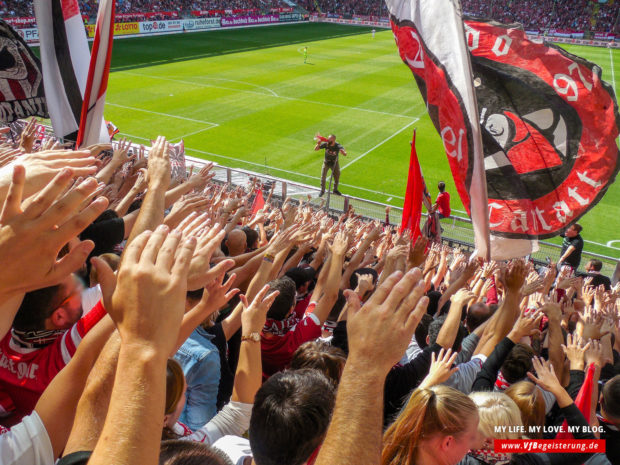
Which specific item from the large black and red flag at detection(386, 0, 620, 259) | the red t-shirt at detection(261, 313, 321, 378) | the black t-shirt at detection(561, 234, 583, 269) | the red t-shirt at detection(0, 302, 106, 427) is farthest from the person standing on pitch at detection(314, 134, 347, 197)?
the red t-shirt at detection(0, 302, 106, 427)

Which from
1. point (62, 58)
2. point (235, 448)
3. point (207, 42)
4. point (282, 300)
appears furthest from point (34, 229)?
point (207, 42)

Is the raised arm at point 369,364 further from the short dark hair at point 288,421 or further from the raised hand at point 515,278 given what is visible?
the raised hand at point 515,278

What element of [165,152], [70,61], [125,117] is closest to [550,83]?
[165,152]

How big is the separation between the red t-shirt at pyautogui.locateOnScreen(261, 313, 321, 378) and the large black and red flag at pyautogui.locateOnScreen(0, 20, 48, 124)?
5215mm

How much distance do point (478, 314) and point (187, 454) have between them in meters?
3.51

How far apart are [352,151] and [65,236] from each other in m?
16.4

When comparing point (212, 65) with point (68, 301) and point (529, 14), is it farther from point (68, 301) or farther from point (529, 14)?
point (529, 14)

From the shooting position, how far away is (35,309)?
2.32 m

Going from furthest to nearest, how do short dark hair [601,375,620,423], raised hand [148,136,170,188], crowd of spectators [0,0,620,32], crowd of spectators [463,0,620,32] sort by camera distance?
crowd of spectators [463,0,620,32] < crowd of spectators [0,0,620,32] < short dark hair [601,375,620,423] < raised hand [148,136,170,188]

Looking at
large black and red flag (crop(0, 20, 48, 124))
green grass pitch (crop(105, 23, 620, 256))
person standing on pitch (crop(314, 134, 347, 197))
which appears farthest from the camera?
green grass pitch (crop(105, 23, 620, 256))

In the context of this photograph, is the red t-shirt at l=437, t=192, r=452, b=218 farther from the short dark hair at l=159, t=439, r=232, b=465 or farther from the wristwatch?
the short dark hair at l=159, t=439, r=232, b=465

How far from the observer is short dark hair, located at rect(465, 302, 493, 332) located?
4.57 metres

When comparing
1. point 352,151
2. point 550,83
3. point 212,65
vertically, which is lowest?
point 352,151

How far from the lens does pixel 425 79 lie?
5070mm
